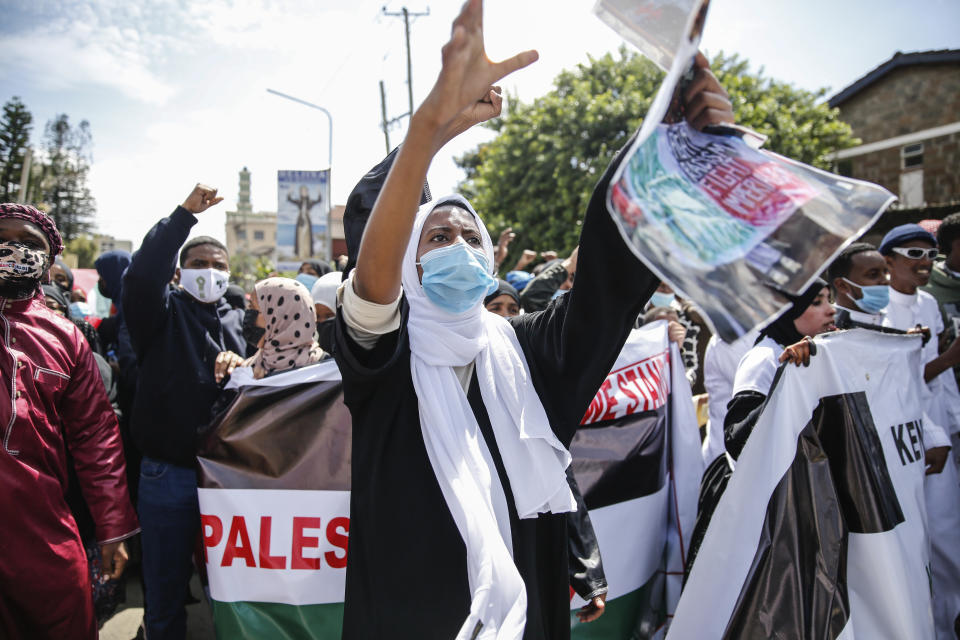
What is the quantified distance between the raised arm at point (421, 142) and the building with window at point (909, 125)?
78.3 feet

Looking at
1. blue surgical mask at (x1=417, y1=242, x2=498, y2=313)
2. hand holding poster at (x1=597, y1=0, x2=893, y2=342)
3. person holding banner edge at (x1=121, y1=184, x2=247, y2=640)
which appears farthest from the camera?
person holding banner edge at (x1=121, y1=184, x2=247, y2=640)

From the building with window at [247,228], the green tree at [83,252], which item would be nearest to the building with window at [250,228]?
the building with window at [247,228]

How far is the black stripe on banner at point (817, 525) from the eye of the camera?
7.48ft

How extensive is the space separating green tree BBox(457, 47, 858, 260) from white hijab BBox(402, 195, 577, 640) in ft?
47.3

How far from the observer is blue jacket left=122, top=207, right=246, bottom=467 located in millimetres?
2607

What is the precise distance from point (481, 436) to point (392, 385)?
0.86 ft

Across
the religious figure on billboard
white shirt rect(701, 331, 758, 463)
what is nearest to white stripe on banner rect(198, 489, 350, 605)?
white shirt rect(701, 331, 758, 463)

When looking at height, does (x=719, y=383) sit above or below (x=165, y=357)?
below

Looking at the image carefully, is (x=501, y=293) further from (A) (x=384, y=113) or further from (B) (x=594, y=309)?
(A) (x=384, y=113)

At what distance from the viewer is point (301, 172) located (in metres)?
19.5

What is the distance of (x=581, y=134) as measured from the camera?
1650 cm

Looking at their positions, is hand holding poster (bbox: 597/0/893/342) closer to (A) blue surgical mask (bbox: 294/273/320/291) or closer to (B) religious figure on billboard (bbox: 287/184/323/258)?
(A) blue surgical mask (bbox: 294/273/320/291)

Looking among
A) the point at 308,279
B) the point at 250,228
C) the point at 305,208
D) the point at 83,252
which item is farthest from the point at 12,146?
the point at 250,228

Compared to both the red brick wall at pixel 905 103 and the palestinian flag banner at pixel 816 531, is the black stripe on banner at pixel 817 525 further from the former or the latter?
the red brick wall at pixel 905 103
